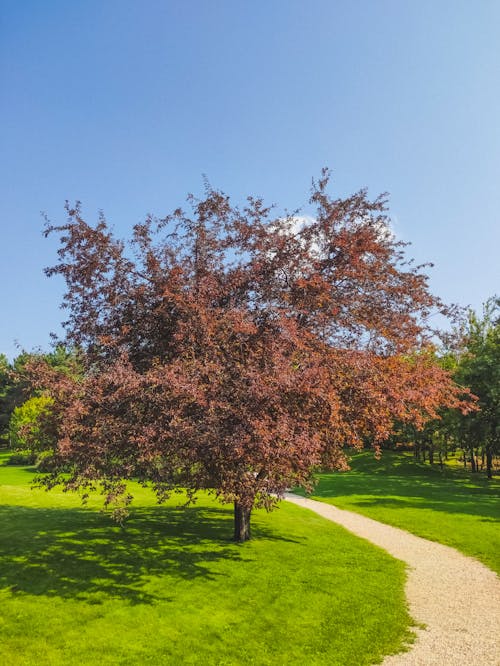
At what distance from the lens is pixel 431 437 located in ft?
174

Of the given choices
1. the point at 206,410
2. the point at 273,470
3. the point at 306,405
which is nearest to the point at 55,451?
the point at 206,410

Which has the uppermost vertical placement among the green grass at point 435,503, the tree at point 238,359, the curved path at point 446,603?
the tree at point 238,359

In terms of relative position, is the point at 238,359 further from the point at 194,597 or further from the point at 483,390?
the point at 483,390

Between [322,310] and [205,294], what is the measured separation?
13.1ft

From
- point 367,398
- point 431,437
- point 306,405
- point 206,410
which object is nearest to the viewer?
point 206,410

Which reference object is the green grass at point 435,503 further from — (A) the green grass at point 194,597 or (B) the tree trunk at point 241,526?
(B) the tree trunk at point 241,526

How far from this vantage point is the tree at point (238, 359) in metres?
11.3

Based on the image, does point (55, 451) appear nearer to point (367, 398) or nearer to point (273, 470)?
point (273, 470)

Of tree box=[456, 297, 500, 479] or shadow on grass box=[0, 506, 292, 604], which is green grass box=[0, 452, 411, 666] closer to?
shadow on grass box=[0, 506, 292, 604]

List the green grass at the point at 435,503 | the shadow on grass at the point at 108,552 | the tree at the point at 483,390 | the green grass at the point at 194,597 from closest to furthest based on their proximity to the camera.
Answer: the green grass at the point at 194,597 → the shadow on grass at the point at 108,552 → the green grass at the point at 435,503 → the tree at the point at 483,390

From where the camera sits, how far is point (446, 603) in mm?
12109

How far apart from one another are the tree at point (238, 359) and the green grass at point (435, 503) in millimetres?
6924

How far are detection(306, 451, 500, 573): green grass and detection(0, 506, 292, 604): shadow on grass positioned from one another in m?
7.32

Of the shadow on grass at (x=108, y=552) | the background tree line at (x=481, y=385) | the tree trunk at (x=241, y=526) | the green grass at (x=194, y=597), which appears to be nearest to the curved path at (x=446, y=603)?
the green grass at (x=194, y=597)
